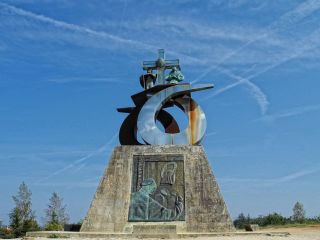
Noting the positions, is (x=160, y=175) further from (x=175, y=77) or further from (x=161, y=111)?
(x=175, y=77)

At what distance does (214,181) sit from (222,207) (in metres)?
1.19

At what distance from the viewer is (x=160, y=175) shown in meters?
18.9

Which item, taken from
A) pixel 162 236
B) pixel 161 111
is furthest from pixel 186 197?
pixel 161 111

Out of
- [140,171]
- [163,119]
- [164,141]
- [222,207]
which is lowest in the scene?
[222,207]

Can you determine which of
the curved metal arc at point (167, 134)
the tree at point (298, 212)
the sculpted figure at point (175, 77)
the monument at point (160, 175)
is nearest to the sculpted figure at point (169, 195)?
the monument at point (160, 175)

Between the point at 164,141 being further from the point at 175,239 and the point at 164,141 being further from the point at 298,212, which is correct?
the point at 298,212

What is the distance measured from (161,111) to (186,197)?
4928mm

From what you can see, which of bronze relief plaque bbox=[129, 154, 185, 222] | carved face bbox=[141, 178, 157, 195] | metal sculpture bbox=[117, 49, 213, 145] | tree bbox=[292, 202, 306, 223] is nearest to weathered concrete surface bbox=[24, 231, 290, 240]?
bronze relief plaque bbox=[129, 154, 185, 222]

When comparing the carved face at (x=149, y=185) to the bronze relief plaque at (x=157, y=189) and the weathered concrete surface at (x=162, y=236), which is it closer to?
the bronze relief plaque at (x=157, y=189)

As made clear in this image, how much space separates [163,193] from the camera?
18422mm

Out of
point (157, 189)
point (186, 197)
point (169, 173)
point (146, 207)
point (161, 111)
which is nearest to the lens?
point (146, 207)

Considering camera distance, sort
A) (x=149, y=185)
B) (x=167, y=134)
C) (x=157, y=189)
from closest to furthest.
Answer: (x=157, y=189)
(x=149, y=185)
(x=167, y=134)

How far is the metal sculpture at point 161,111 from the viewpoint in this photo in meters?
20.3

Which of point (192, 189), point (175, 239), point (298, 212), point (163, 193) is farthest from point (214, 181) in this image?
point (298, 212)
